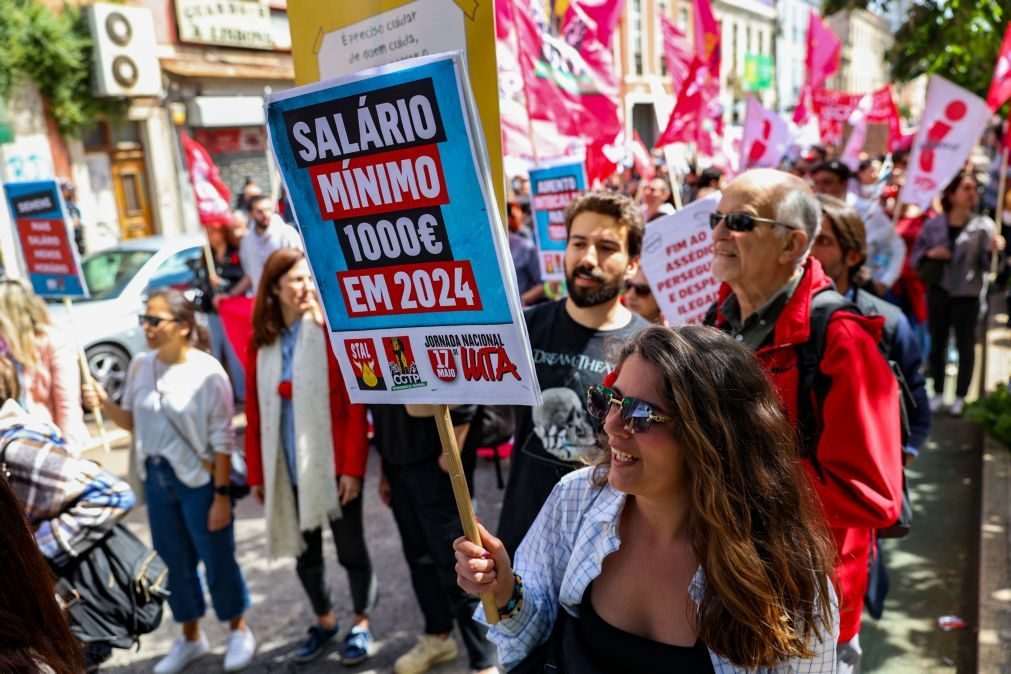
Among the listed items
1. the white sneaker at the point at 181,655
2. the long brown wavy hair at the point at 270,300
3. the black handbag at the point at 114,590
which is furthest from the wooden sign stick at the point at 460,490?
the white sneaker at the point at 181,655

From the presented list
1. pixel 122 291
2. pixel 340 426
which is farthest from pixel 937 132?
pixel 122 291

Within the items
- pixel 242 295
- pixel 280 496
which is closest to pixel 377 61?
pixel 280 496

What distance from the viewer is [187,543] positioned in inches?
158

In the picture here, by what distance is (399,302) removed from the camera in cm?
186

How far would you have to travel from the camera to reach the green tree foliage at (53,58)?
577 inches

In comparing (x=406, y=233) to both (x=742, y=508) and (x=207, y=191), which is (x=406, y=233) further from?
(x=207, y=191)

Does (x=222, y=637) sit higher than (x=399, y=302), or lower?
lower

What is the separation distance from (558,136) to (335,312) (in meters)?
5.04

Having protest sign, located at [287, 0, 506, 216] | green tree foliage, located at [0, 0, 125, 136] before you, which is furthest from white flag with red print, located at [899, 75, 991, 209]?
green tree foliage, located at [0, 0, 125, 136]

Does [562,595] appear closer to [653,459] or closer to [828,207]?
[653,459]

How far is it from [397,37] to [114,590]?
218 cm

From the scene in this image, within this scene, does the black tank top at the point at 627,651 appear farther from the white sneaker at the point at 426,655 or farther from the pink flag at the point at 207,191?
the pink flag at the point at 207,191

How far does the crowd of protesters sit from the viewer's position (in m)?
1.74

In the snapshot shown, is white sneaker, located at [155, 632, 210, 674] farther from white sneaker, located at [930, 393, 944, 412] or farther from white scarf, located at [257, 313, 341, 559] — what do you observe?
white sneaker, located at [930, 393, 944, 412]
